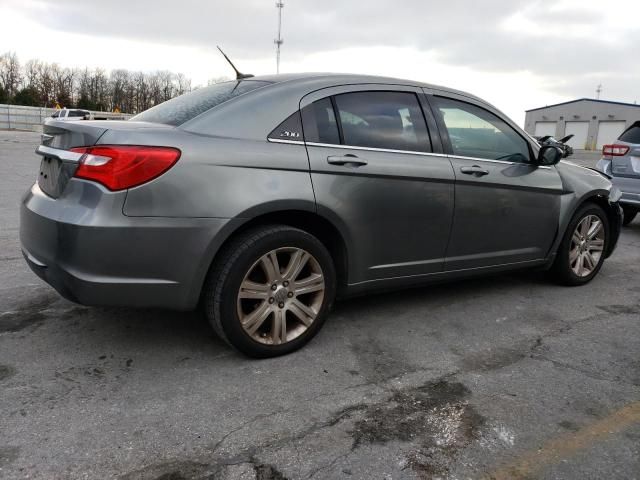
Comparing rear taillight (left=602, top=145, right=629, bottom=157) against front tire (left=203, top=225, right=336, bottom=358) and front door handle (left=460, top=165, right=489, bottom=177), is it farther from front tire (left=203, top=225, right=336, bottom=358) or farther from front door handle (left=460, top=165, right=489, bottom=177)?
front tire (left=203, top=225, right=336, bottom=358)

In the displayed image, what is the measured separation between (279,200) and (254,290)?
0.51 m

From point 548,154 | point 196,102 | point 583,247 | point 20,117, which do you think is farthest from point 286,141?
point 20,117

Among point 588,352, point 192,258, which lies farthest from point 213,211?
point 588,352

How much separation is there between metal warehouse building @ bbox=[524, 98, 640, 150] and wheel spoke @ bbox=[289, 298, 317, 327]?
182ft

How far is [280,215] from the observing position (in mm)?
3170

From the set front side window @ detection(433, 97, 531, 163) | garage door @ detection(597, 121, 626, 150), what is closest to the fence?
front side window @ detection(433, 97, 531, 163)

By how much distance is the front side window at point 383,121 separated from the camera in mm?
3418

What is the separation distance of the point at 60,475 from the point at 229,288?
116 cm

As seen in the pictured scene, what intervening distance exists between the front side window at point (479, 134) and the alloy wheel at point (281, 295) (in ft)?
4.78

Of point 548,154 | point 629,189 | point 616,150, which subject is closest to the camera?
point 548,154

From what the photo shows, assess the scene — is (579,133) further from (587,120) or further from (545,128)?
(545,128)

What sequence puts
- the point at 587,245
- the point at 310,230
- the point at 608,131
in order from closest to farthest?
1. the point at 310,230
2. the point at 587,245
3. the point at 608,131

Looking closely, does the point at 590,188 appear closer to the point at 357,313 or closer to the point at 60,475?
the point at 357,313

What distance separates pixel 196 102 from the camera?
3.37m
